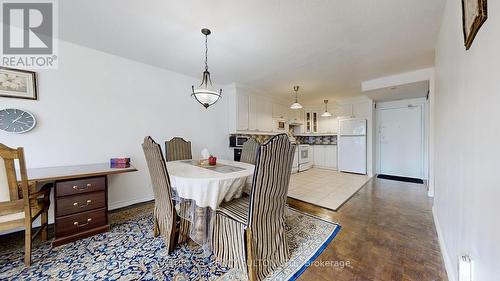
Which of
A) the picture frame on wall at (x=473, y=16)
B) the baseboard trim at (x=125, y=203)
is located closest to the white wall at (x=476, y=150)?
the picture frame on wall at (x=473, y=16)

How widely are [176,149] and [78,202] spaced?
1.33m

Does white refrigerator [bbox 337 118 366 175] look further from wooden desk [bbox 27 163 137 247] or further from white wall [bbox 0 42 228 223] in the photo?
wooden desk [bbox 27 163 137 247]

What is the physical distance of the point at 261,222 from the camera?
133cm

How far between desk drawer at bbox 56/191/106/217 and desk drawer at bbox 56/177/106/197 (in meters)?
0.05

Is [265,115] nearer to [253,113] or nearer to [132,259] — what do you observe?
[253,113]

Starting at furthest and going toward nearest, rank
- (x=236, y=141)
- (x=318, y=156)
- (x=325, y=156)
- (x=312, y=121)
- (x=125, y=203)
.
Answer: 1. (x=312, y=121)
2. (x=318, y=156)
3. (x=325, y=156)
4. (x=236, y=141)
5. (x=125, y=203)

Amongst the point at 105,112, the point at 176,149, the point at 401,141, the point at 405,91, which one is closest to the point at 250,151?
the point at 176,149

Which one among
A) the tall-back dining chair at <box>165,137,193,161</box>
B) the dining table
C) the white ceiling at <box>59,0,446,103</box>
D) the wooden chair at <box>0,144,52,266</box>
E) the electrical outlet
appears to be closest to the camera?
the electrical outlet

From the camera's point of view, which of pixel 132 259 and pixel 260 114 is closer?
pixel 132 259

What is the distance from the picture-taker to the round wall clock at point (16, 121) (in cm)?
194

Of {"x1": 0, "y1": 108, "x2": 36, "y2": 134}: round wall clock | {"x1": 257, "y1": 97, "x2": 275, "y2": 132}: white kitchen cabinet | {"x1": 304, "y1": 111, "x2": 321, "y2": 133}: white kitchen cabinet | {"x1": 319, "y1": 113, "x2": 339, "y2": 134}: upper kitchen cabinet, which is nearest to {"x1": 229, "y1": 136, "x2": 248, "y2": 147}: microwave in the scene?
{"x1": 257, "y1": 97, "x2": 275, "y2": 132}: white kitchen cabinet

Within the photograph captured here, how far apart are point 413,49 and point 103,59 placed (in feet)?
14.7

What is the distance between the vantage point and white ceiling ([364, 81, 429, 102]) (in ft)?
11.3

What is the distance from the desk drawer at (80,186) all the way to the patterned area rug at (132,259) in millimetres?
517
